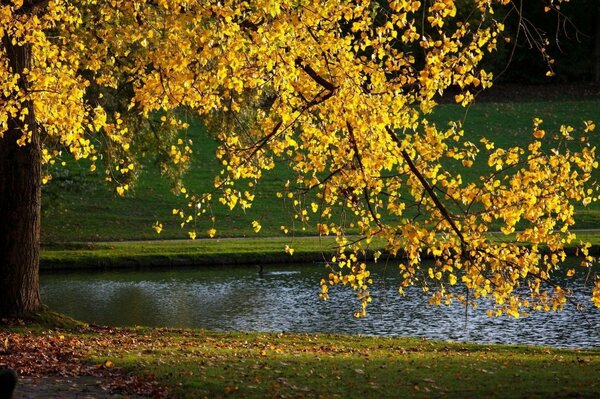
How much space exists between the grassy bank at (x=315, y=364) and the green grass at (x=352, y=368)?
1 cm

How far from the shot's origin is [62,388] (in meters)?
10.4

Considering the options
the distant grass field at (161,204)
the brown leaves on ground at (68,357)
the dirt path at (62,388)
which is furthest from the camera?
the distant grass field at (161,204)

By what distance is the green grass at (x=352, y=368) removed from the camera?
405 inches

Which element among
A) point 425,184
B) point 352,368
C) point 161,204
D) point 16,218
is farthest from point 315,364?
point 161,204

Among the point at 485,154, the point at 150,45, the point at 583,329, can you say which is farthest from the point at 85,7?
the point at 485,154

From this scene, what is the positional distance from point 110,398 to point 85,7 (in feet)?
29.7

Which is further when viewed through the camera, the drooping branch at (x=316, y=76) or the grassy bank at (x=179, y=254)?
the grassy bank at (x=179, y=254)

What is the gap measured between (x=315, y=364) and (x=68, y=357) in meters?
2.98

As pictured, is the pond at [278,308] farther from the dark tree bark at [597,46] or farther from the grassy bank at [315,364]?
the dark tree bark at [597,46]

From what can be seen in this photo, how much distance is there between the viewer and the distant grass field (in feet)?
102

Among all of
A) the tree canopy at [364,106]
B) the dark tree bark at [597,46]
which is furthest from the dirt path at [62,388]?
the dark tree bark at [597,46]

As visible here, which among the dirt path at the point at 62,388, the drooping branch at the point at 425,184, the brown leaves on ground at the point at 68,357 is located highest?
the drooping branch at the point at 425,184

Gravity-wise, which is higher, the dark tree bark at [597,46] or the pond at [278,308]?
the dark tree bark at [597,46]

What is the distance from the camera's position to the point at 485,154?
4441 cm
